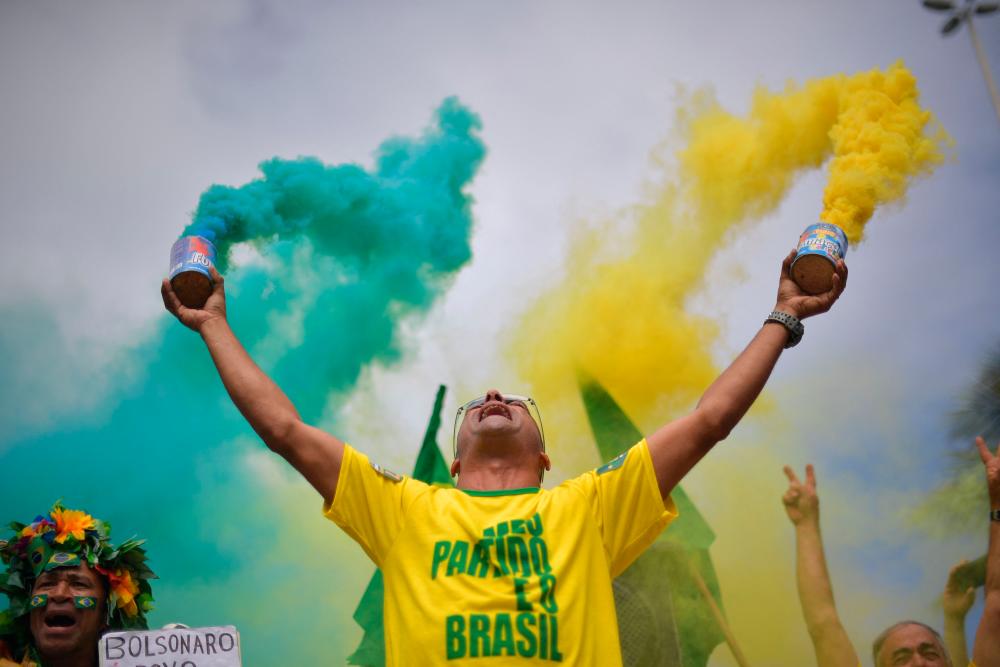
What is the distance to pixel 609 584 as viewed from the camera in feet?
8.41

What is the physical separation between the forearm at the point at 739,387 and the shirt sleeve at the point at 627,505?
0.68ft

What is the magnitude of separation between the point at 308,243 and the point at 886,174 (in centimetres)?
353

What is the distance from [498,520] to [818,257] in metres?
1.26

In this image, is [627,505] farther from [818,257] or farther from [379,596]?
[379,596]

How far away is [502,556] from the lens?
8.14ft

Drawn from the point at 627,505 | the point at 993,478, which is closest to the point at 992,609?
the point at 993,478

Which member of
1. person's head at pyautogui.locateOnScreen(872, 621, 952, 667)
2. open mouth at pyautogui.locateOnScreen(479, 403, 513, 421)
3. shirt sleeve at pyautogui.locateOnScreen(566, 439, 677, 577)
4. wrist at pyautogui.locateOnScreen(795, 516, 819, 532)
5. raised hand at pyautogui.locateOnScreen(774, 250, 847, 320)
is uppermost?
raised hand at pyautogui.locateOnScreen(774, 250, 847, 320)

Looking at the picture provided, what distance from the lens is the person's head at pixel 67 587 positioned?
3.27 metres

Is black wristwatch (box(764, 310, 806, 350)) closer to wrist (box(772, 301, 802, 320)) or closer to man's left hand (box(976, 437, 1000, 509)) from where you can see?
wrist (box(772, 301, 802, 320))

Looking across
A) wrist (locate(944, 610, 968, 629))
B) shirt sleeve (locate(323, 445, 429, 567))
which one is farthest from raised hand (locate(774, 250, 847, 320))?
wrist (locate(944, 610, 968, 629))

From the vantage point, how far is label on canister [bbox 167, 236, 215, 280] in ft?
9.38

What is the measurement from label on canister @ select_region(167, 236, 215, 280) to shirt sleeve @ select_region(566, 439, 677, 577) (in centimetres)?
129

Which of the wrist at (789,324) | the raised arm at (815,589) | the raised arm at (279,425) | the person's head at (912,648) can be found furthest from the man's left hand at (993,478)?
the raised arm at (279,425)

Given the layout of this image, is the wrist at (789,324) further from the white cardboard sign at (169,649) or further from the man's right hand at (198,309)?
the white cardboard sign at (169,649)
